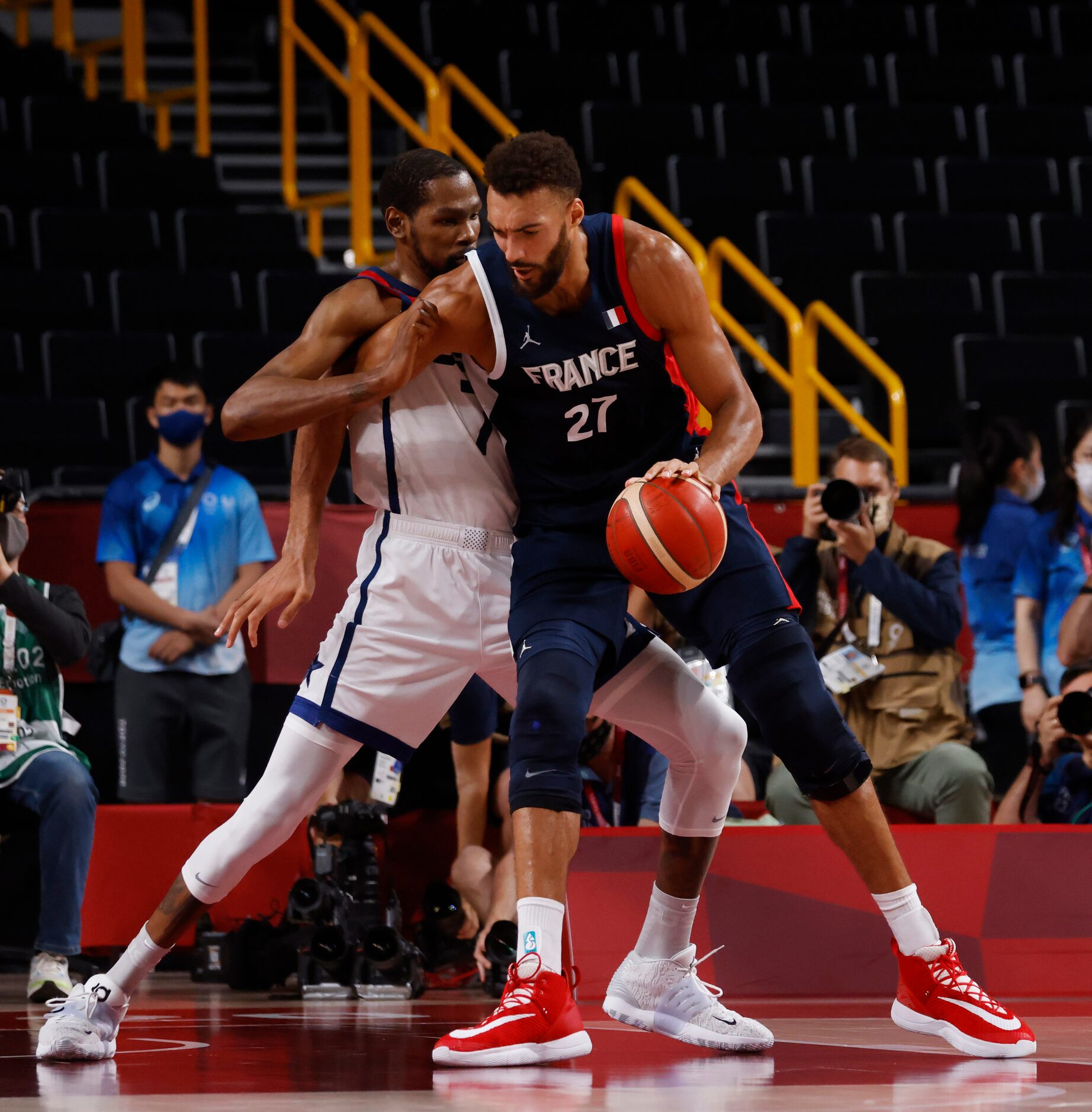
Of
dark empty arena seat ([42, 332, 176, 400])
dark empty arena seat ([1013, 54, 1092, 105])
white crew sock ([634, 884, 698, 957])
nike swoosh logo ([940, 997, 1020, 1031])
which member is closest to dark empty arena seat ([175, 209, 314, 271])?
dark empty arena seat ([42, 332, 176, 400])

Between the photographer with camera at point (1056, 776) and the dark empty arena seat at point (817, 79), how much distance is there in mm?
8405

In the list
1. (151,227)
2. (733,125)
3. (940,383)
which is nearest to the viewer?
(940,383)

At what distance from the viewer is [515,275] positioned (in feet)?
12.2

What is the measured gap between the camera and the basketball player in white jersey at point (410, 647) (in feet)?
12.8

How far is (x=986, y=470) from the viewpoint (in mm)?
7859

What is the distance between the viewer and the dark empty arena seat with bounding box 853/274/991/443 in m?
10.4

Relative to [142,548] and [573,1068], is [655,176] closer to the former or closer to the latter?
[142,548]

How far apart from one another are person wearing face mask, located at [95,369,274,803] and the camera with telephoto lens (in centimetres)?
91

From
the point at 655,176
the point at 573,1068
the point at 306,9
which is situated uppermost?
the point at 306,9

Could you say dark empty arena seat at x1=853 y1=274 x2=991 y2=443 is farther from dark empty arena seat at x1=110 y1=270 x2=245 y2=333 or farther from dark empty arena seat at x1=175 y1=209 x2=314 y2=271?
dark empty arena seat at x1=110 y1=270 x2=245 y2=333

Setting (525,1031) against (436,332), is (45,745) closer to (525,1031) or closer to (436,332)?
(436,332)

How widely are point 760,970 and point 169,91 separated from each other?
9348 mm

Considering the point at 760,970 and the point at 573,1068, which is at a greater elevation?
the point at 573,1068

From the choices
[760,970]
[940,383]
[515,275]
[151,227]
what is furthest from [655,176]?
[515,275]
